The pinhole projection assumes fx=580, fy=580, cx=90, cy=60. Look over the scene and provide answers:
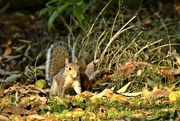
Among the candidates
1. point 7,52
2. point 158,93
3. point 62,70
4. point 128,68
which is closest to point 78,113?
point 158,93

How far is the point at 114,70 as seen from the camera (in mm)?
6875

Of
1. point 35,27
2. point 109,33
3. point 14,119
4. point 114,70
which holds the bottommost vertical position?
point 14,119

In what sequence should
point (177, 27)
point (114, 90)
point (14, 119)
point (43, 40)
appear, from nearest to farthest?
point (14, 119)
point (114, 90)
point (177, 27)
point (43, 40)

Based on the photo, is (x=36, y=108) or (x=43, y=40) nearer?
(x=36, y=108)

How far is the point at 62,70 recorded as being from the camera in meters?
6.43

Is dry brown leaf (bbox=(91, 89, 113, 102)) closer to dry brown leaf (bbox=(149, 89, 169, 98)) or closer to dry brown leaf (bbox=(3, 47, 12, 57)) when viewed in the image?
dry brown leaf (bbox=(149, 89, 169, 98))

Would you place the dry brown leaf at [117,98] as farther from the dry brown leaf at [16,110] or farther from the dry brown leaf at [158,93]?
the dry brown leaf at [16,110]

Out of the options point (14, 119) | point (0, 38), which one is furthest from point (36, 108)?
point (0, 38)

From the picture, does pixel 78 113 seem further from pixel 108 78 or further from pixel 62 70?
pixel 108 78

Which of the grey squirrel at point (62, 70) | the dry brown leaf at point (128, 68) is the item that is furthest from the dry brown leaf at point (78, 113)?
the dry brown leaf at point (128, 68)

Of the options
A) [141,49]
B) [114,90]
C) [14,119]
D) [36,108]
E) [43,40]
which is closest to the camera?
[14,119]

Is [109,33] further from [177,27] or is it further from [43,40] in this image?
[43,40]

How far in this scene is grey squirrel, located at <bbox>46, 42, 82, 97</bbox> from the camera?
6219 millimetres

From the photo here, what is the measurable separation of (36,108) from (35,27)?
15.0 feet
